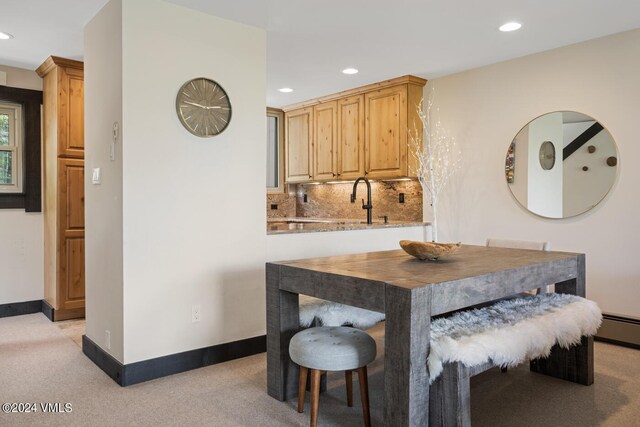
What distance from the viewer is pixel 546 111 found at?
3.99 m

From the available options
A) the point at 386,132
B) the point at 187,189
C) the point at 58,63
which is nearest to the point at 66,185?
the point at 58,63

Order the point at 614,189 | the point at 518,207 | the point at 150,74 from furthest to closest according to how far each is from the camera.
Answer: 1. the point at 518,207
2. the point at 614,189
3. the point at 150,74

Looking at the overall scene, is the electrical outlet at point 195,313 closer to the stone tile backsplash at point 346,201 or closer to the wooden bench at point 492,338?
the wooden bench at point 492,338

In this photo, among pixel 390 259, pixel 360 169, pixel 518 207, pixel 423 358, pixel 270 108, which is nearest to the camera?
pixel 423 358

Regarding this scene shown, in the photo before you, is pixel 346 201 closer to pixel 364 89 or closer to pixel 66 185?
pixel 364 89

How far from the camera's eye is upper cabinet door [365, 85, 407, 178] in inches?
190

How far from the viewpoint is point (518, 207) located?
13.8 ft

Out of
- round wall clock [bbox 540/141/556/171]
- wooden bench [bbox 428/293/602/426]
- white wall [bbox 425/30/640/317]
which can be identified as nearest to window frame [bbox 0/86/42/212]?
white wall [bbox 425/30/640/317]

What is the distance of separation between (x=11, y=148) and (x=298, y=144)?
3226 mm

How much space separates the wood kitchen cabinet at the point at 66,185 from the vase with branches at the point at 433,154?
10.8ft

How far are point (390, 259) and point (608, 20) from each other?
7.92 ft

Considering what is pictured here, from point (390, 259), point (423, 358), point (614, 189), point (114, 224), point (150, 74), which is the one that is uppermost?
point (150, 74)

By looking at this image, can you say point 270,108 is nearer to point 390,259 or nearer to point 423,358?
point 390,259

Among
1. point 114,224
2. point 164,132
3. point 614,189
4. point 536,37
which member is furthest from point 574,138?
point 114,224
